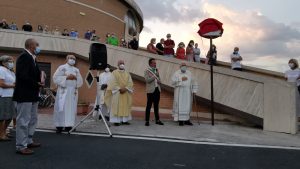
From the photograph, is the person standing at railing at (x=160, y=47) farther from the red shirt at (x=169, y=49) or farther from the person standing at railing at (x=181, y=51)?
the person standing at railing at (x=181, y=51)

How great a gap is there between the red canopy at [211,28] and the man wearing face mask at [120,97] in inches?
107

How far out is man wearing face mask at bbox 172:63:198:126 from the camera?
11.7 metres

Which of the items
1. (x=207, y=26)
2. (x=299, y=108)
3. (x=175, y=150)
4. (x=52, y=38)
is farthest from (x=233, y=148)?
(x=52, y=38)

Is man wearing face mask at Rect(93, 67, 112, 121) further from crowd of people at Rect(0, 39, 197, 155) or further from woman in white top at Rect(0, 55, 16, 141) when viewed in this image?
woman in white top at Rect(0, 55, 16, 141)

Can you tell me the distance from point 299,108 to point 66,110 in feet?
21.5

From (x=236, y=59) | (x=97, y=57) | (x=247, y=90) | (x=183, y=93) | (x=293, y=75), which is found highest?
(x=236, y=59)

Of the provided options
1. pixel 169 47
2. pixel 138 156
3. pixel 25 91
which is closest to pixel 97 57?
pixel 25 91

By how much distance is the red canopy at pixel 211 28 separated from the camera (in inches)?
456

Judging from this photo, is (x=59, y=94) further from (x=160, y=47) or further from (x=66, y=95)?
(x=160, y=47)

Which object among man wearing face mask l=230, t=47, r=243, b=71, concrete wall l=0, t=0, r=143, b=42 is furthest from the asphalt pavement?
concrete wall l=0, t=0, r=143, b=42

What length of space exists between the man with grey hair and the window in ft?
92.8

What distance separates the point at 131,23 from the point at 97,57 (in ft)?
89.1

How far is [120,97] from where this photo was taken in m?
11.5

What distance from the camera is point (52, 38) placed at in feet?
66.1
